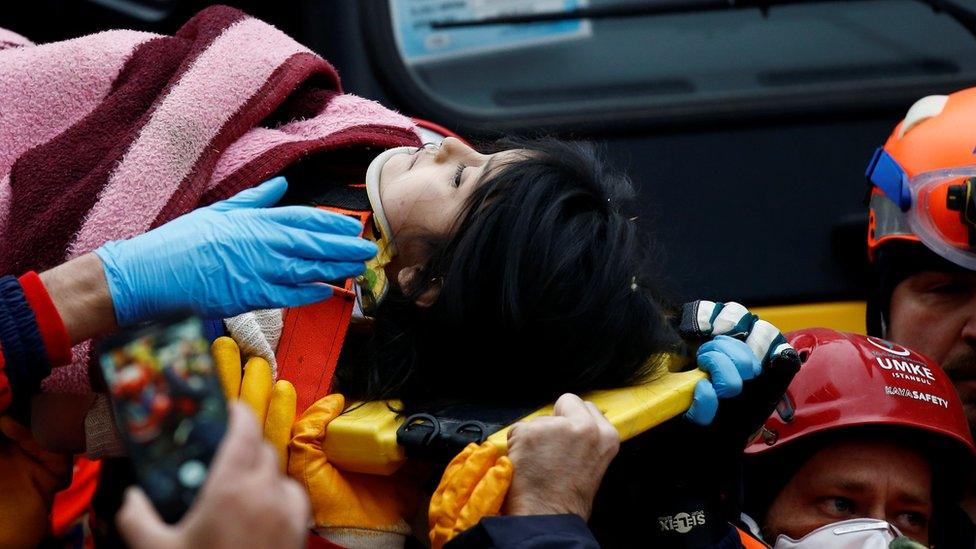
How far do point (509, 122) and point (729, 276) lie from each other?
2.20 feet

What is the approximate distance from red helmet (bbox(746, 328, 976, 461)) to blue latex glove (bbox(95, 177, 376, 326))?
1.06m

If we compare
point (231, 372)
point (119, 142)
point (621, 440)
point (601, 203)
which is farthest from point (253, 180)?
point (621, 440)

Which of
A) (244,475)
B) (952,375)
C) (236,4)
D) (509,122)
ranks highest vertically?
(244,475)

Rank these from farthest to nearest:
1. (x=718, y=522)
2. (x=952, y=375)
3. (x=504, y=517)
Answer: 1. (x=952, y=375)
2. (x=718, y=522)
3. (x=504, y=517)

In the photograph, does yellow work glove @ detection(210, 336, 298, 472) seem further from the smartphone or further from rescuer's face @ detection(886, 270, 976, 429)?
rescuer's face @ detection(886, 270, 976, 429)

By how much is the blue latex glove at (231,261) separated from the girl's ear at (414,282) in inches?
7.9

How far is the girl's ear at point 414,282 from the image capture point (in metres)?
2.01

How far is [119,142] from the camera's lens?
202 cm

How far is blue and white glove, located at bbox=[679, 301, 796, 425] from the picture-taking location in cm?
192

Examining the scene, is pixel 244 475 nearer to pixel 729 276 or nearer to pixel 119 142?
pixel 119 142

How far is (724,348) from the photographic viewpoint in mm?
2012

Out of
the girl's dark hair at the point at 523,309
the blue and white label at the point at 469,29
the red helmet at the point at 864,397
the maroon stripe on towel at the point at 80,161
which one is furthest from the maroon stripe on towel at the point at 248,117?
the red helmet at the point at 864,397

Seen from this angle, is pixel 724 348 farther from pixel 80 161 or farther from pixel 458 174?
pixel 80 161

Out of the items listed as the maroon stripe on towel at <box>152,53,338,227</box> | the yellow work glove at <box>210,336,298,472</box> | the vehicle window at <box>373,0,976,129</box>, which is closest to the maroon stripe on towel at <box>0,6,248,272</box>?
the maroon stripe on towel at <box>152,53,338,227</box>
